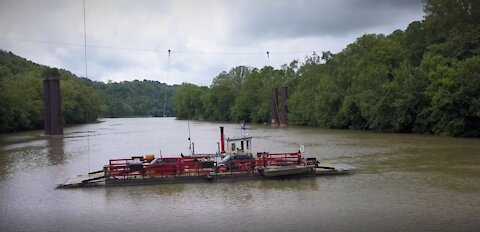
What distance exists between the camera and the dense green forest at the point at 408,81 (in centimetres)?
5381

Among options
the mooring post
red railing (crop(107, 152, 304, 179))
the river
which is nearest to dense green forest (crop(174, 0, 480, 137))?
the river

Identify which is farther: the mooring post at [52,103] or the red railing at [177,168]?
the mooring post at [52,103]

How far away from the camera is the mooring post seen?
76875 mm

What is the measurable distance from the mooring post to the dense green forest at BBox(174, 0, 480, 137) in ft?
156

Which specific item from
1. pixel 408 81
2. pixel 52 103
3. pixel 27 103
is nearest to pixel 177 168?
pixel 408 81

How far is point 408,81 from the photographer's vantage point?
6212 centimetres

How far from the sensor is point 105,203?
21609 mm

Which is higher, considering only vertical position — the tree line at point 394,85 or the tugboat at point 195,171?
the tree line at point 394,85

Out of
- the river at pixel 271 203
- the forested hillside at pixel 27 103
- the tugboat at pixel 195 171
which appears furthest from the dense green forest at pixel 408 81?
the forested hillside at pixel 27 103

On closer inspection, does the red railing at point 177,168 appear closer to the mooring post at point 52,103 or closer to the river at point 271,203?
the river at point 271,203

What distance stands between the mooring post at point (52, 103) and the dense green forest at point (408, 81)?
→ 156ft

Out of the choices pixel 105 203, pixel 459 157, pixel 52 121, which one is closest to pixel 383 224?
pixel 105 203

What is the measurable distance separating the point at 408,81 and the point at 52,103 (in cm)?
5605

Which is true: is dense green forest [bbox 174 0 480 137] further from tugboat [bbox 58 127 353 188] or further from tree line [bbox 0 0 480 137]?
tugboat [bbox 58 127 353 188]
